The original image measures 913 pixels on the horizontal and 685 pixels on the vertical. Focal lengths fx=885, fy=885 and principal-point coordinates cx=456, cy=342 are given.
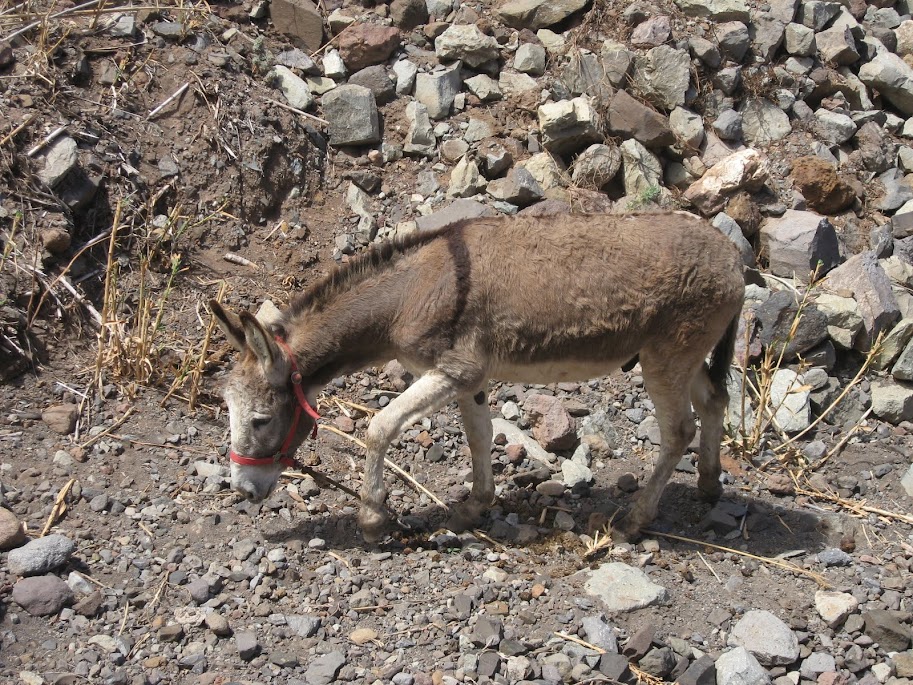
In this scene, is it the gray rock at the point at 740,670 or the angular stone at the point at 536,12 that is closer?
the gray rock at the point at 740,670

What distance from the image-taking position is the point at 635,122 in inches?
328

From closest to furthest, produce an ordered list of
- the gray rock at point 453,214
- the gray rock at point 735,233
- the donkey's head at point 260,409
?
the donkey's head at point 260,409, the gray rock at point 453,214, the gray rock at point 735,233

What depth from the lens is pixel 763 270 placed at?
806 cm

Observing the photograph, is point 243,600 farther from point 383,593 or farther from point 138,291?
point 138,291

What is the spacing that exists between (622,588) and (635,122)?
4.86 m

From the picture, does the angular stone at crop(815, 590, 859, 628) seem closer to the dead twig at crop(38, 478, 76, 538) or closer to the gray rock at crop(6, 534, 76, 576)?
the gray rock at crop(6, 534, 76, 576)

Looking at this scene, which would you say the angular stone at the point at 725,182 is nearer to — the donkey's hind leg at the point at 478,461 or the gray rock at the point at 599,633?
the donkey's hind leg at the point at 478,461

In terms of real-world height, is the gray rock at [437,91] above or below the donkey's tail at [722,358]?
above

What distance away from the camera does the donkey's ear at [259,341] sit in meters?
4.80

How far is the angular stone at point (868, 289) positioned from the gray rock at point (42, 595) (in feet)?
20.6

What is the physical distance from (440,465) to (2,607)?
296 centimetres

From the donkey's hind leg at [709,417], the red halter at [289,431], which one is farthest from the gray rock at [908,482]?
the red halter at [289,431]

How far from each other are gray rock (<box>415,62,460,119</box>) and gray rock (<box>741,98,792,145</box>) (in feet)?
9.89

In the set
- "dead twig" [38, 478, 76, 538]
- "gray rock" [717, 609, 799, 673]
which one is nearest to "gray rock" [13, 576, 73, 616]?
"dead twig" [38, 478, 76, 538]
